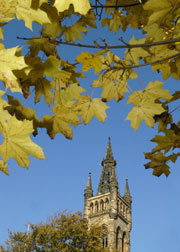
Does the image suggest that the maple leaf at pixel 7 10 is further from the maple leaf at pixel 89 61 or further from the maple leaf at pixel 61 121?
the maple leaf at pixel 61 121

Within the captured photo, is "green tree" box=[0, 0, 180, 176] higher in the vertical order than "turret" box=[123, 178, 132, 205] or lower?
lower

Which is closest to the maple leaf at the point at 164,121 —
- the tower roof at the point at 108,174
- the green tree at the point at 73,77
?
the green tree at the point at 73,77

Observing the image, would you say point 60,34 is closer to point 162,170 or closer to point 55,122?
point 55,122

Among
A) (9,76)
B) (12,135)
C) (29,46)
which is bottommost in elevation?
(12,135)

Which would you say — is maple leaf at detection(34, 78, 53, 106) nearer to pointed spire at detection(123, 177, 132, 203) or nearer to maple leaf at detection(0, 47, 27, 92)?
maple leaf at detection(0, 47, 27, 92)

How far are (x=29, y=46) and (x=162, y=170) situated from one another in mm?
1044

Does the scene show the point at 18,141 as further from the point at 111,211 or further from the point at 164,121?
A: the point at 111,211

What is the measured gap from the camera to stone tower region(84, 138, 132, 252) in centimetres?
3966

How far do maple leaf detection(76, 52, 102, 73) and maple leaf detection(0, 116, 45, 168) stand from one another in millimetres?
406

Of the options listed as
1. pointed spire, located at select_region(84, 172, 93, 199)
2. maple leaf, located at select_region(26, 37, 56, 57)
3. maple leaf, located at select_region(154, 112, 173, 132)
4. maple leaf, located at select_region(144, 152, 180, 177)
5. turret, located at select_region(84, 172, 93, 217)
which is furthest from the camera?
pointed spire, located at select_region(84, 172, 93, 199)

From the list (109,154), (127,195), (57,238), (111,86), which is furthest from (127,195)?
(111,86)

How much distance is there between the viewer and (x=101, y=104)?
4.76 ft

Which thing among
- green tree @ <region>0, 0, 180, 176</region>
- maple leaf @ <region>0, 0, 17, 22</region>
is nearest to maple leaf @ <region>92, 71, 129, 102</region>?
green tree @ <region>0, 0, 180, 176</region>

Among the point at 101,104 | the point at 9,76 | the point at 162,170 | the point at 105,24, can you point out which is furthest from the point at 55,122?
the point at 105,24
